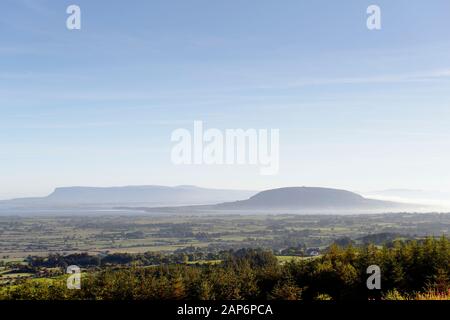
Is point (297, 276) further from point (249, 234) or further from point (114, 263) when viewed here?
point (249, 234)

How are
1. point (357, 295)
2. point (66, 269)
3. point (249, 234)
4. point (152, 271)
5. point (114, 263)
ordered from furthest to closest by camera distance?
point (249, 234), point (114, 263), point (66, 269), point (152, 271), point (357, 295)

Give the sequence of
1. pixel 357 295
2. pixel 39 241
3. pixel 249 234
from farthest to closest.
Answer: pixel 249 234 → pixel 39 241 → pixel 357 295

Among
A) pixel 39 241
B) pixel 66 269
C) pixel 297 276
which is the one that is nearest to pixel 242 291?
pixel 297 276

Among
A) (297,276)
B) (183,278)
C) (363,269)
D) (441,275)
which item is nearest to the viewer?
(441,275)

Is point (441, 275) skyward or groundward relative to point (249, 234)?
skyward

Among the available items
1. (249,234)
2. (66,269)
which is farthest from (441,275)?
(249,234)
